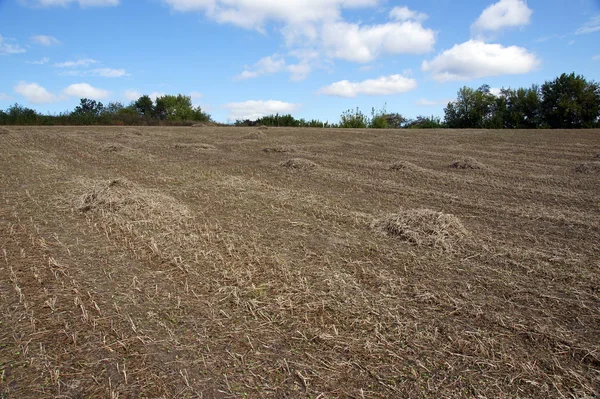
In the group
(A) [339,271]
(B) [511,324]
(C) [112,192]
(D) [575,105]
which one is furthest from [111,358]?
(D) [575,105]

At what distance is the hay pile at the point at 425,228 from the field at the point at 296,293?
0.03 meters

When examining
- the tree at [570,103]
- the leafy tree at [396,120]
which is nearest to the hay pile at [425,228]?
the tree at [570,103]

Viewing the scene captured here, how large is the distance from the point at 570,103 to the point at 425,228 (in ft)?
145

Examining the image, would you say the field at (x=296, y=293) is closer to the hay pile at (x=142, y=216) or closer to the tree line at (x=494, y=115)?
the hay pile at (x=142, y=216)

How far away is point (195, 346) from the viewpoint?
2.99m

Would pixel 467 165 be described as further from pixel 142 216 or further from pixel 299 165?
pixel 142 216

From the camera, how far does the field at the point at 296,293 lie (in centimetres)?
268

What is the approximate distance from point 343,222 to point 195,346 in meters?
3.51

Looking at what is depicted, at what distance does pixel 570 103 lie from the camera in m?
39.4

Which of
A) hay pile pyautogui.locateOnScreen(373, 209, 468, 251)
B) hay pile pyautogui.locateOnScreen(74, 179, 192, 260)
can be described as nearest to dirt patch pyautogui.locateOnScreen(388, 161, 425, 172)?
hay pile pyautogui.locateOnScreen(373, 209, 468, 251)

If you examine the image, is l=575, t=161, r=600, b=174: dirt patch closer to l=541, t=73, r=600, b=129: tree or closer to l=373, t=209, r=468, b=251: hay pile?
l=373, t=209, r=468, b=251: hay pile

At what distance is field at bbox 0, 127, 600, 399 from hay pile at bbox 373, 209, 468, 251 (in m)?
0.03

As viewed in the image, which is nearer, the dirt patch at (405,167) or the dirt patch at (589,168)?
the dirt patch at (589,168)

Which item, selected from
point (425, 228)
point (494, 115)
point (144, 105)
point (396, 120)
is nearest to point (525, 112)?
point (494, 115)
